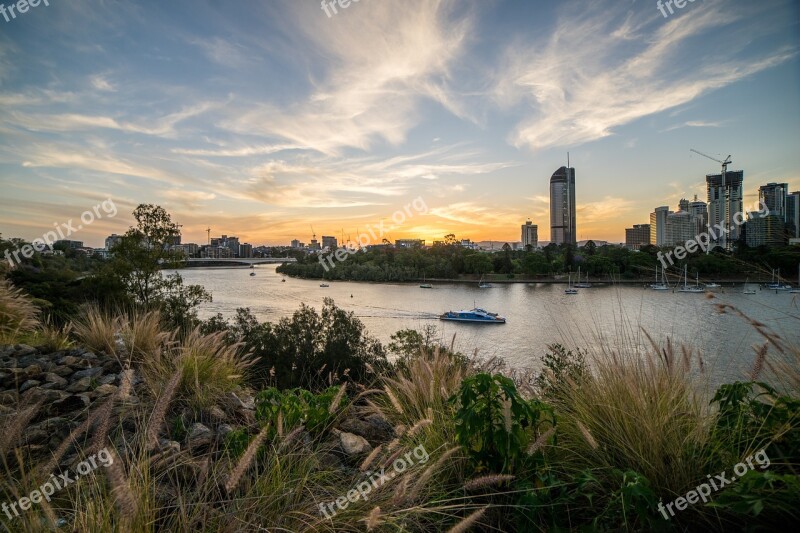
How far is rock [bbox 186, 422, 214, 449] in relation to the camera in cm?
287

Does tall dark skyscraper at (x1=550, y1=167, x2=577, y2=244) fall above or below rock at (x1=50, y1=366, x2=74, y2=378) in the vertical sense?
→ above

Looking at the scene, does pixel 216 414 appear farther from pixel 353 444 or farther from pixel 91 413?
pixel 353 444

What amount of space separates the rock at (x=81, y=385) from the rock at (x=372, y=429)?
239cm

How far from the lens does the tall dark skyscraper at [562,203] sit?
552 ft

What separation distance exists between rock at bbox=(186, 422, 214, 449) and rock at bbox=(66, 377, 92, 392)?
56.6 inches

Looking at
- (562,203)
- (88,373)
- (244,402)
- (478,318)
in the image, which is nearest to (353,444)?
(244,402)

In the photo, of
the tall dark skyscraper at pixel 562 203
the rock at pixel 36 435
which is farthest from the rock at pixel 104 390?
the tall dark skyscraper at pixel 562 203

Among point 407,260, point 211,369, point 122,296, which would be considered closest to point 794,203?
point 211,369

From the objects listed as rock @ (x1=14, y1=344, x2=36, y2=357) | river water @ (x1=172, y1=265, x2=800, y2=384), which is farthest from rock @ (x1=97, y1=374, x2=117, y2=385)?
river water @ (x1=172, y1=265, x2=800, y2=384)

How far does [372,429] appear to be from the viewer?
3504 millimetres

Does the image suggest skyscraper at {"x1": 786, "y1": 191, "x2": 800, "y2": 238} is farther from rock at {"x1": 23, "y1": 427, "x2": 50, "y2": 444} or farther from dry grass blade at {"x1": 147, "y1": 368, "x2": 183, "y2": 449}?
rock at {"x1": 23, "y1": 427, "x2": 50, "y2": 444}

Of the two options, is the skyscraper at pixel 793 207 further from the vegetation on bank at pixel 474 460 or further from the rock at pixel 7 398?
the rock at pixel 7 398

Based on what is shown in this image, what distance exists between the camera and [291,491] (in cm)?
199

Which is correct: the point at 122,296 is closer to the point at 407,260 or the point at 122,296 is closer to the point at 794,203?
the point at 794,203
